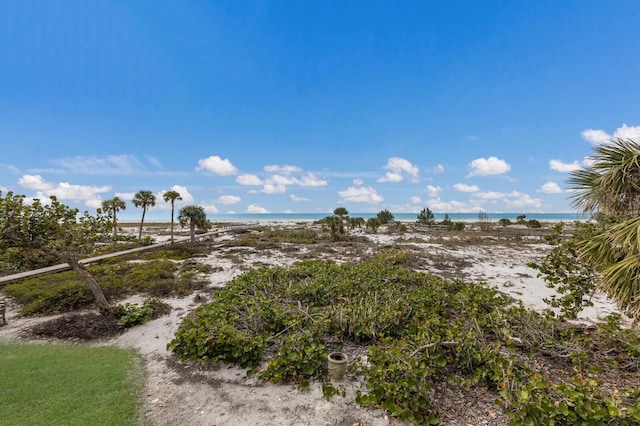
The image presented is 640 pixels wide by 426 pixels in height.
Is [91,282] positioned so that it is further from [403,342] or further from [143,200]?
[143,200]

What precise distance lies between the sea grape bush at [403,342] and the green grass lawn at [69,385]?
1.07 meters

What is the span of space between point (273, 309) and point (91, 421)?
332 centimetres

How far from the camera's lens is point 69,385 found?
4.56 meters

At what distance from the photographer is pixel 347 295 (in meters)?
7.79

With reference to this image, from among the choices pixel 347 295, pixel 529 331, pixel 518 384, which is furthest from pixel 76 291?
pixel 529 331

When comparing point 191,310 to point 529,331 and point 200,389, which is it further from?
point 529,331

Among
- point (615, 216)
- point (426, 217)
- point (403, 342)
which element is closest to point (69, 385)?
point (403, 342)

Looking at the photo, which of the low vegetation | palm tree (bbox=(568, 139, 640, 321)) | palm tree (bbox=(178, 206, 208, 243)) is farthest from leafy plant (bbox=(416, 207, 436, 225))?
palm tree (bbox=(568, 139, 640, 321))

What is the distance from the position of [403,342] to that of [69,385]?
18.2 feet

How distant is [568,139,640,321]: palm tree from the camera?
367cm

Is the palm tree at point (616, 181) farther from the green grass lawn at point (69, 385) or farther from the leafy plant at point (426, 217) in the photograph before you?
the leafy plant at point (426, 217)

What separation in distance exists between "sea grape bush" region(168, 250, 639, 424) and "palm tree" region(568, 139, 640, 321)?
1.13 meters

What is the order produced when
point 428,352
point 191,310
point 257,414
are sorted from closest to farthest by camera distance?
point 257,414 < point 428,352 < point 191,310

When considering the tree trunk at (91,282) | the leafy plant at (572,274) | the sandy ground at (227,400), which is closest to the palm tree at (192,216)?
the tree trunk at (91,282)
